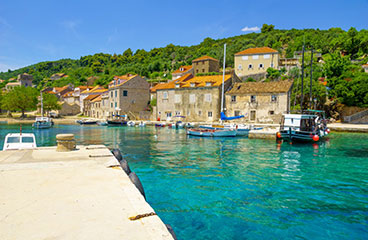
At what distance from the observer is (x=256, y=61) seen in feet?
209

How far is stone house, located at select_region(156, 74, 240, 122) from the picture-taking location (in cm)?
4638

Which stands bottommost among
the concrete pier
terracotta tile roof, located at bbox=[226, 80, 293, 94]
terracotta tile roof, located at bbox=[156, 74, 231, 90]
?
the concrete pier

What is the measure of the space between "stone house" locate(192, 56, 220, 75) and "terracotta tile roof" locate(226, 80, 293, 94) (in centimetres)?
2639

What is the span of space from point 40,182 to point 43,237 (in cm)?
300

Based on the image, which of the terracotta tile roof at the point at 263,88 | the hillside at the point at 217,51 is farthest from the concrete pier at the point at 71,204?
the hillside at the point at 217,51

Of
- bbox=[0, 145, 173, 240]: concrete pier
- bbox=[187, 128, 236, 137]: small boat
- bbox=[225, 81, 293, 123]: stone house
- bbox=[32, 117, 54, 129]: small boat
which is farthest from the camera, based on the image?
bbox=[225, 81, 293, 123]: stone house

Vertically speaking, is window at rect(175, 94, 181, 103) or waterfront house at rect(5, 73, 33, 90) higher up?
waterfront house at rect(5, 73, 33, 90)

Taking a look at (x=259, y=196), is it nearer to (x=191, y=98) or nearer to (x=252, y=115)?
(x=252, y=115)

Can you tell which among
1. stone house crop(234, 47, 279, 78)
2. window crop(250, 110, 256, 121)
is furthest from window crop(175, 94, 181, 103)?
stone house crop(234, 47, 279, 78)

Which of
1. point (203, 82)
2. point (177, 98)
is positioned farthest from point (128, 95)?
point (203, 82)

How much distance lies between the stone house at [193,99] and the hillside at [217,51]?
2260 cm

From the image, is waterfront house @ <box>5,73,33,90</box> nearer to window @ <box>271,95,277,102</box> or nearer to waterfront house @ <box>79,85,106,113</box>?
waterfront house @ <box>79,85,106,113</box>

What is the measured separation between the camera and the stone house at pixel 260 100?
137 feet

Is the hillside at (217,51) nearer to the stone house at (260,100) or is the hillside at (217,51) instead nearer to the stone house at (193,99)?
the stone house at (260,100)
